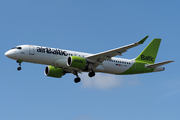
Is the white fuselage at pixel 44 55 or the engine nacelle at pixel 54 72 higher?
the white fuselage at pixel 44 55

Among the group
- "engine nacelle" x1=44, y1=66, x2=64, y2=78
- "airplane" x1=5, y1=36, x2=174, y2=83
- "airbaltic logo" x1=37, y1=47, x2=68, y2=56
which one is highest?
"airbaltic logo" x1=37, y1=47, x2=68, y2=56

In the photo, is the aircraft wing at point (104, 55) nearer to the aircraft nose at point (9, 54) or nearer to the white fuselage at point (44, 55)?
the white fuselage at point (44, 55)

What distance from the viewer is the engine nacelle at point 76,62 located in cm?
4303

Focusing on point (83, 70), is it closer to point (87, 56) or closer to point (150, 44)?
point (87, 56)

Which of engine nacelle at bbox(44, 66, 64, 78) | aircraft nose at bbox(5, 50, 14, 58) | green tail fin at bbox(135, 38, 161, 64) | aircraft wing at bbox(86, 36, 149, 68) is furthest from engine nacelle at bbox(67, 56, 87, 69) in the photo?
green tail fin at bbox(135, 38, 161, 64)

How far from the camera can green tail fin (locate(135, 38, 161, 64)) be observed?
51.6m

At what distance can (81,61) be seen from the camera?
43.8m

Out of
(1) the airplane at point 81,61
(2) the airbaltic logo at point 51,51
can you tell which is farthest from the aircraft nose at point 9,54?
(2) the airbaltic logo at point 51,51

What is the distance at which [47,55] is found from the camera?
141ft

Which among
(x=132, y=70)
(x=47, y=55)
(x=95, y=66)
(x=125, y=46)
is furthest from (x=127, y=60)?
(x=47, y=55)

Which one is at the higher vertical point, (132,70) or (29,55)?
(29,55)

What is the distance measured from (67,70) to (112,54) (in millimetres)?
8346

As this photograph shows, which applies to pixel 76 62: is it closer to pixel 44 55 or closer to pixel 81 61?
pixel 81 61

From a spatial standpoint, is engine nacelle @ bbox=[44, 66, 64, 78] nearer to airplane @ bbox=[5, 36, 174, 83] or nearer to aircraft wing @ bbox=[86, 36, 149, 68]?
airplane @ bbox=[5, 36, 174, 83]
